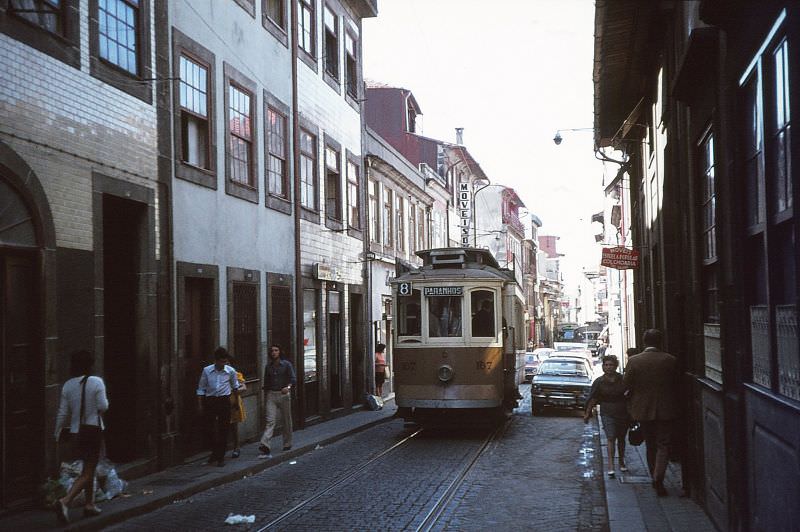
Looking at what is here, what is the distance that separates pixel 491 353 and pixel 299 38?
8.60 meters

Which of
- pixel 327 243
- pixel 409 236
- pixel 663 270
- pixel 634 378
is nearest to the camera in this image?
pixel 634 378

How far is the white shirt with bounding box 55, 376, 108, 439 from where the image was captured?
409 inches

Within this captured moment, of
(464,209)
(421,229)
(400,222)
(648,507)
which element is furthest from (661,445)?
(464,209)

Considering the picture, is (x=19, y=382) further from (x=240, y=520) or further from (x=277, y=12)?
(x=277, y=12)

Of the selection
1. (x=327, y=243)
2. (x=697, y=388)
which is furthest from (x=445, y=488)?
(x=327, y=243)

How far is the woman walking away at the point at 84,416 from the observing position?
1037cm

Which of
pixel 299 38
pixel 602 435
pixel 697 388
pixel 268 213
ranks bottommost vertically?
pixel 602 435

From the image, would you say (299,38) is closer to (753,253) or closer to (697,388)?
(697,388)

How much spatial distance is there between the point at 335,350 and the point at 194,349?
9526mm

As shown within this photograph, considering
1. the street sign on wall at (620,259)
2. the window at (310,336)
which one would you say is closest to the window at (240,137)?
the window at (310,336)

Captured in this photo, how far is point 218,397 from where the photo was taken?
1505cm

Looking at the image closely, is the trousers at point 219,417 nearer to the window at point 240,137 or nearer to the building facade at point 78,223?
the building facade at point 78,223

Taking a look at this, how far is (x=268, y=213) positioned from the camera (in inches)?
786

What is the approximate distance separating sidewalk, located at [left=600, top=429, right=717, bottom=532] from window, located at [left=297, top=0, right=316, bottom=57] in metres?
13.2
